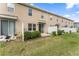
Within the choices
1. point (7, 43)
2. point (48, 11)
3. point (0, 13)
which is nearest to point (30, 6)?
point (48, 11)

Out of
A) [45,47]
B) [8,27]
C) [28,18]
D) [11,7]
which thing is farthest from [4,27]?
[45,47]

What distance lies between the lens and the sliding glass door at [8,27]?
356cm

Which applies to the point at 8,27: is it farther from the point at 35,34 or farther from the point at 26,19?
the point at 35,34

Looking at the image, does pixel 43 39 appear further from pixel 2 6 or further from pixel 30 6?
pixel 2 6

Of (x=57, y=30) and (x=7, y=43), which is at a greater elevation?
(x=57, y=30)

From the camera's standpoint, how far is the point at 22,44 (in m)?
3.61

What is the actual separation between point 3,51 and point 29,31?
0.69 meters

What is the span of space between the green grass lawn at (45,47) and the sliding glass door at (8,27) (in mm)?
219

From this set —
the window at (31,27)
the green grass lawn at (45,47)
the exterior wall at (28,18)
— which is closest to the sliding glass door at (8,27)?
the exterior wall at (28,18)

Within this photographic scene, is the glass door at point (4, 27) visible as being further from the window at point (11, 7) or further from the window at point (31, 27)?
the window at point (31, 27)

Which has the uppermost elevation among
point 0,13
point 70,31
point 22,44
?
point 0,13

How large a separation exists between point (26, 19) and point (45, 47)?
746 millimetres

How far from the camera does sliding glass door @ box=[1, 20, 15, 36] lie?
11.7 feet

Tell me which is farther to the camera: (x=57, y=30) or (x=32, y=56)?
(x=57, y=30)
